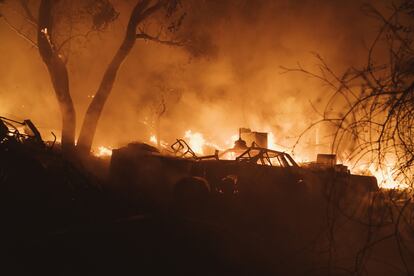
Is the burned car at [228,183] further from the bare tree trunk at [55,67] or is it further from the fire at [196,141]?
the fire at [196,141]

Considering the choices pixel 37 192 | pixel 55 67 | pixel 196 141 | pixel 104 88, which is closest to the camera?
pixel 37 192

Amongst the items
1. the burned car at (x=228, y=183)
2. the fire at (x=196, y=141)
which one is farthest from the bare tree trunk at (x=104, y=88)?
the fire at (x=196, y=141)

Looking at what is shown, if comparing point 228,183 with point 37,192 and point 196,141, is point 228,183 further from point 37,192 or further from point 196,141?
point 196,141

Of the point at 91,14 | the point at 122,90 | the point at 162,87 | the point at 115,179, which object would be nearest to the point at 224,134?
the point at 162,87

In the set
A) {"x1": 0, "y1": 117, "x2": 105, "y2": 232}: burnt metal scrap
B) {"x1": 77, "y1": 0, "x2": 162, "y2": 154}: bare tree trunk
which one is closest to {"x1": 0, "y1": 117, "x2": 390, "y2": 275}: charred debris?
{"x1": 0, "y1": 117, "x2": 105, "y2": 232}: burnt metal scrap

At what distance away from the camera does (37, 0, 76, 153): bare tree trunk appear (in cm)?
1191

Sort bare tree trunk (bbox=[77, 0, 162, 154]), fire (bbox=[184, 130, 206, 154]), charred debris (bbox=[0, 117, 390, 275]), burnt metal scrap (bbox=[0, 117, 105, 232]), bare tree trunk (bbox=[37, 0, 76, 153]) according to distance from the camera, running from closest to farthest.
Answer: charred debris (bbox=[0, 117, 390, 275]) < burnt metal scrap (bbox=[0, 117, 105, 232]) < bare tree trunk (bbox=[37, 0, 76, 153]) < bare tree trunk (bbox=[77, 0, 162, 154]) < fire (bbox=[184, 130, 206, 154])

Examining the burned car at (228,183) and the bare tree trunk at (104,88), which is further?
the bare tree trunk at (104,88)

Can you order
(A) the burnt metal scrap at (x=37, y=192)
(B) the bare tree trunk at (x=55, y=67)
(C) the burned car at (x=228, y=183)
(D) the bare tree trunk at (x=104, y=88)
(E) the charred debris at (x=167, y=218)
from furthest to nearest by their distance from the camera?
(D) the bare tree trunk at (x=104, y=88)
(B) the bare tree trunk at (x=55, y=67)
(C) the burned car at (x=228, y=183)
(A) the burnt metal scrap at (x=37, y=192)
(E) the charred debris at (x=167, y=218)

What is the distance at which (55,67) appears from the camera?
1211 cm

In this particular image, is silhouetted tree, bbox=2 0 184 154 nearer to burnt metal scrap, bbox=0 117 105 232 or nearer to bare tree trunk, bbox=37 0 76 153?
bare tree trunk, bbox=37 0 76 153

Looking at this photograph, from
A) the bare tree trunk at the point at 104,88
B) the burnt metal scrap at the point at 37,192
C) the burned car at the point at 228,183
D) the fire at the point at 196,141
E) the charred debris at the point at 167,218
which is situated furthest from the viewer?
the fire at the point at 196,141

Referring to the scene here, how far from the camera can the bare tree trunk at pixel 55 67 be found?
39.1 feet

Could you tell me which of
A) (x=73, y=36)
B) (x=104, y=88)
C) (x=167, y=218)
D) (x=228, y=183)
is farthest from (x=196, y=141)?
(x=167, y=218)
